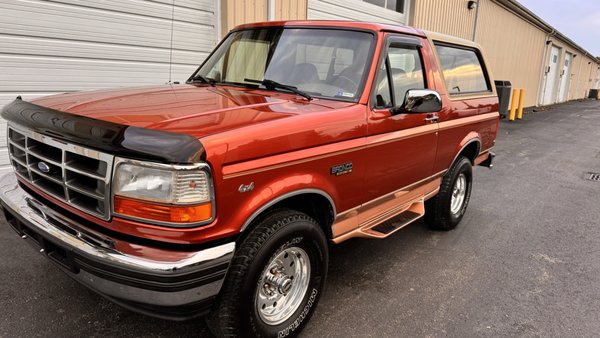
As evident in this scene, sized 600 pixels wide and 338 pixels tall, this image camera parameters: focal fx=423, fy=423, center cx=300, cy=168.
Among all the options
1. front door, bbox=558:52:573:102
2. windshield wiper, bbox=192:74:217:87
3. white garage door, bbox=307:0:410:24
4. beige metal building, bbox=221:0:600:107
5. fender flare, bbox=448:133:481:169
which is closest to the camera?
windshield wiper, bbox=192:74:217:87

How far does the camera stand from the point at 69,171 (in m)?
2.24

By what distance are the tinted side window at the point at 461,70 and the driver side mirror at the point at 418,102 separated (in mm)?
1001

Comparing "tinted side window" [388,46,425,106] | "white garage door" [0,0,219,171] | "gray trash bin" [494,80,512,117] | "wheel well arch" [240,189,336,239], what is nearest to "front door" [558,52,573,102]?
"gray trash bin" [494,80,512,117]

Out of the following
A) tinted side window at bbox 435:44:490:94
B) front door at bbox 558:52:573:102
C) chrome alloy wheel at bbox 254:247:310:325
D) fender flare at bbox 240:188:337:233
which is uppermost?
front door at bbox 558:52:573:102

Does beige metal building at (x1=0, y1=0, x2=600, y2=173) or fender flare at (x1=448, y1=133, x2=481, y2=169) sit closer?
fender flare at (x1=448, y1=133, x2=481, y2=169)

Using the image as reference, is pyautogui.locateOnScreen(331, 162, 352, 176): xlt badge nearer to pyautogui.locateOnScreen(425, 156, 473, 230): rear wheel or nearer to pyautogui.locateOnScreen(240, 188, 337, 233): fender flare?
pyautogui.locateOnScreen(240, 188, 337, 233): fender flare

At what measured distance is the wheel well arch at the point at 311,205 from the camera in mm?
2457

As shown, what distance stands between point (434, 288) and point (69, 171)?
2848 millimetres

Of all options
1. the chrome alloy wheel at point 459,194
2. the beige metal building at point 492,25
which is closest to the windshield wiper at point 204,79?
the chrome alloy wheel at point 459,194

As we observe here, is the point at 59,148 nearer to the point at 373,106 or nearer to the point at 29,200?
the point at 29,200

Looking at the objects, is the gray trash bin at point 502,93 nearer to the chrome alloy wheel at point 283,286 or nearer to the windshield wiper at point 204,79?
the windshield wiper at point 204,79

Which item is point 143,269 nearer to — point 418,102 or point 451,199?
point 418,102

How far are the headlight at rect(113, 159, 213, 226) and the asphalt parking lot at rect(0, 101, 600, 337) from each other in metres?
1.10

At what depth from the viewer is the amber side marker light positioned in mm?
2021
